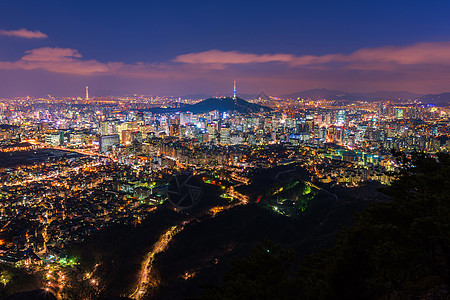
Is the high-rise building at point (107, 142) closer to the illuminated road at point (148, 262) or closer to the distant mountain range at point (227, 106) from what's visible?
the illuminated road at point (148, 262)

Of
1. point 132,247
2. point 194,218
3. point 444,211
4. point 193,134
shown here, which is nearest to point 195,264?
point 132,247

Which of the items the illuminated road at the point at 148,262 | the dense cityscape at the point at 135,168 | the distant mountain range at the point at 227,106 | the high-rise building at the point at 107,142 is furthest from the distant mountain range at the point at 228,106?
the illuminated road at the point at 148,262

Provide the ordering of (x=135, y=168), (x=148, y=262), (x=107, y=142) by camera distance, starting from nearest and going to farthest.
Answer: (x=148, y=262) → (x=135, y=168) → (x=107, y=142)

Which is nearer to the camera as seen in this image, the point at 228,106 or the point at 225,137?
the point at 225,137

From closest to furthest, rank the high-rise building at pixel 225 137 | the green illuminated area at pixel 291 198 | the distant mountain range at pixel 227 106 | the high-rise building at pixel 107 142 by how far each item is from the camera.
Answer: the green illuminated area at pixel 291 198 → the high-rise building at pixel 107 142 → the high-rise building at pixel 225 137 → the distant mountain range at pixel 227 106

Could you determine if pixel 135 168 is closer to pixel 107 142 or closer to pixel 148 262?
pixel 107 142

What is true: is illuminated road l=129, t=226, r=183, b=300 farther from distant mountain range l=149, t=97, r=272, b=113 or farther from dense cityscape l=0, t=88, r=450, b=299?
distant mountain range l=149, t=97, r=272, b=113

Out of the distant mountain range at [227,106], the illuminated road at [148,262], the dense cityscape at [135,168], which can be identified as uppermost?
the distant mountain range at [227,106]

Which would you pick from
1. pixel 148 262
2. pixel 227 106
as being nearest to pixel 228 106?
pixel 227 106
